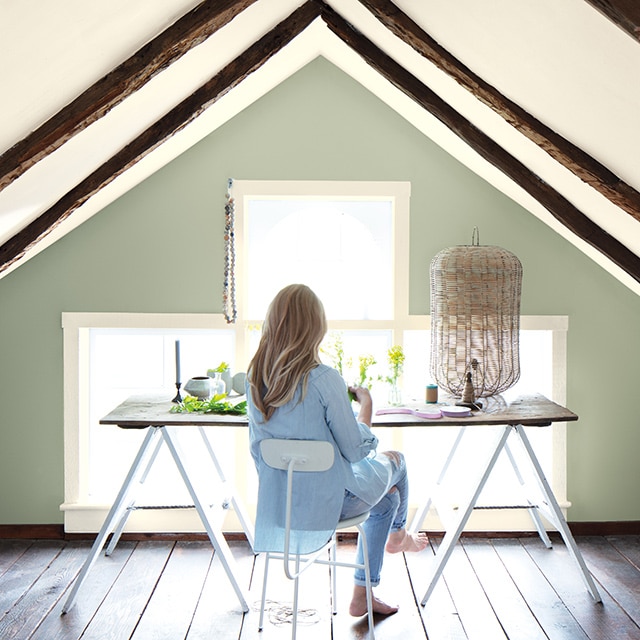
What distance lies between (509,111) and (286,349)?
1223 mm

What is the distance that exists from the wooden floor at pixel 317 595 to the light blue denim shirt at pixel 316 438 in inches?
22.5

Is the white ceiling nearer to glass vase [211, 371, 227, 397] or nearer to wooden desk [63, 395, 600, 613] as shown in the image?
wooden desk [63, 395, 600, 613]

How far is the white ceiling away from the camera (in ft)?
7.20

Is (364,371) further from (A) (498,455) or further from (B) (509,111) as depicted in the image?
(B) (509,111)

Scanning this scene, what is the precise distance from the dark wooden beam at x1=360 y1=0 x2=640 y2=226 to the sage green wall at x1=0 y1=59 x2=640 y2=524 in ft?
3.75

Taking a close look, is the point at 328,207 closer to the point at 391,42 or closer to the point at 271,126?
the point at 271,126

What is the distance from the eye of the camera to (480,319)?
3.87 metres

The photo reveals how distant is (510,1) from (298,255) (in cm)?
243

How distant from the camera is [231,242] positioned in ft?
13.8

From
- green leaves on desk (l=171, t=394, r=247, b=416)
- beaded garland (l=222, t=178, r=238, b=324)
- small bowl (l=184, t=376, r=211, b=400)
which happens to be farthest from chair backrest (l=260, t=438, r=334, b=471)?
beaded garland (l=222, t=178, r=238, b=324)

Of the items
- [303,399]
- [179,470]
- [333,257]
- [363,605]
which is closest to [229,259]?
[333,257]

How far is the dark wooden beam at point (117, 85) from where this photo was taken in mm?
2701

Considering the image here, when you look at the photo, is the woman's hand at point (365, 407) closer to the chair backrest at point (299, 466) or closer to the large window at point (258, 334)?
the chair backrest at point (299, 466)

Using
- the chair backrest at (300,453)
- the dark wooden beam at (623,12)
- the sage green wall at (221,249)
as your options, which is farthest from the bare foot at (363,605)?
the dark wooden beam at (623,12)
